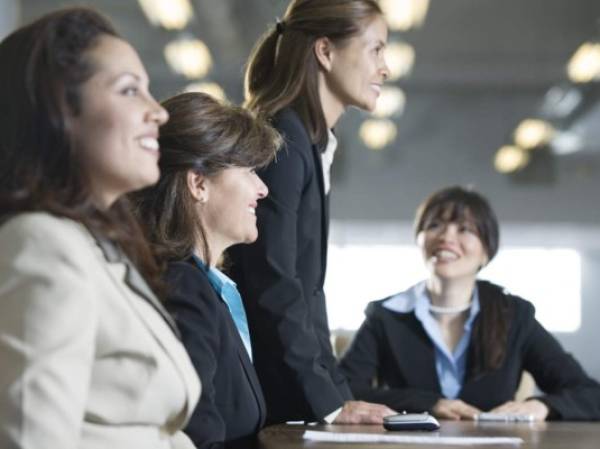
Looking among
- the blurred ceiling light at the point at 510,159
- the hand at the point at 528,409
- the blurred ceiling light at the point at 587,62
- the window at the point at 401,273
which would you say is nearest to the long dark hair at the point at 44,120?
the hand at the point at 528,409

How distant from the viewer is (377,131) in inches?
483

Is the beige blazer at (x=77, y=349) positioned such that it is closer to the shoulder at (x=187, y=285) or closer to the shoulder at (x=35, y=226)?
the shoulder at (x=35, y=226)

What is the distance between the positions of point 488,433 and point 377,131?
9.81m

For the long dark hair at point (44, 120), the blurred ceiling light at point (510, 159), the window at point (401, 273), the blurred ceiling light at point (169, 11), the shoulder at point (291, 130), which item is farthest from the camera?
the window at point (401, 273)

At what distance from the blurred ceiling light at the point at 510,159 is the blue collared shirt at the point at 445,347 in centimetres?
933

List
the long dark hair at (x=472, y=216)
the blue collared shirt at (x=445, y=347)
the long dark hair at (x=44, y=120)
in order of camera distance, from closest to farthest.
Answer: the long dark hair at (x=44, y=120) → the blue collared shirt at (x=445, y=347) → the long dark hair at (x=472, y=216)

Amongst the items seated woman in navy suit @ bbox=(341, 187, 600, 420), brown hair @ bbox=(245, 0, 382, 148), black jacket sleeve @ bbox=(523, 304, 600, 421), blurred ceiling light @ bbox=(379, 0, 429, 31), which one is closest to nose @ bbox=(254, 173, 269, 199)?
brown hair @ bbox=(245, 0, 382, 148)

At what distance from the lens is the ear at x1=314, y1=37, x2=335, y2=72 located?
2949 mm

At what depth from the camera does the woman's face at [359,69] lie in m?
2.95

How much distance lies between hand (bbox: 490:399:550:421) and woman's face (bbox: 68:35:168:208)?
179cm

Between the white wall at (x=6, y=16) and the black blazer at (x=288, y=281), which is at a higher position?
the white wall at (x=6, y=16)

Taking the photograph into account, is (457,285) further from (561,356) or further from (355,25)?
(355,25)

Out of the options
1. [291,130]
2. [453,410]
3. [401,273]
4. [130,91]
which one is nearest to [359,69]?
[291,130]

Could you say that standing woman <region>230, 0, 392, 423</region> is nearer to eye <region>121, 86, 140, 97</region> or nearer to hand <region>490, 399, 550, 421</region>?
hand <region>490, 399, 550, 421</region>
